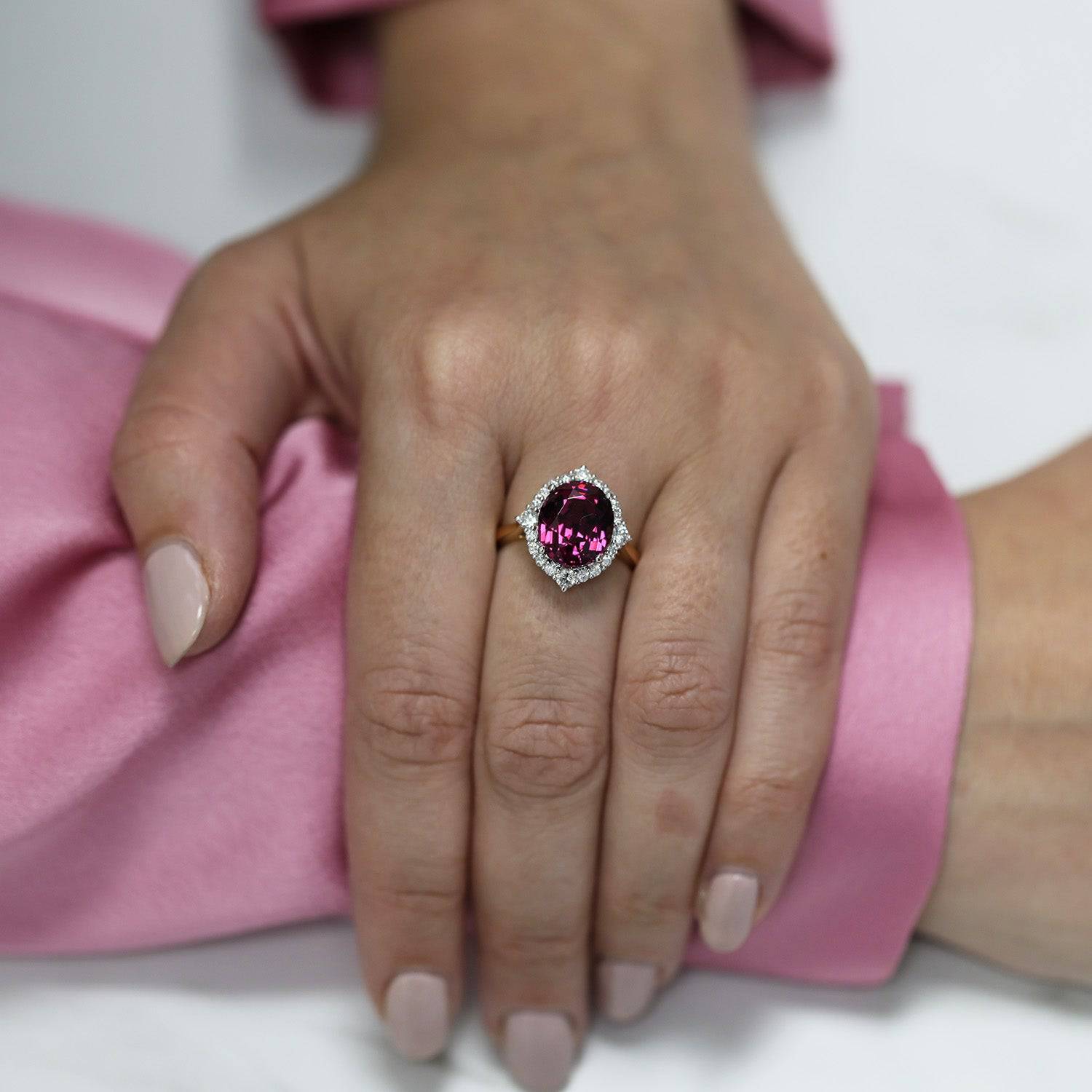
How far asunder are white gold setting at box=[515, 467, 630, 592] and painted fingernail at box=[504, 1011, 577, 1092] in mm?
269

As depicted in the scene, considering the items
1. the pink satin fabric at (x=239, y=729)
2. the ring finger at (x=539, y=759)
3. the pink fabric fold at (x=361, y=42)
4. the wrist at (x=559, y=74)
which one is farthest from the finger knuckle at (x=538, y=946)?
the pink fabric fold at (x=361, y=42)

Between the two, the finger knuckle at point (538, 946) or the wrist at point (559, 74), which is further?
the wrist at point (559, 74)

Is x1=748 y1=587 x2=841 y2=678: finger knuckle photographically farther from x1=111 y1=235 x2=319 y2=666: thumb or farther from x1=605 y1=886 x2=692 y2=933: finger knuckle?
x1=111 y1=235 x2=319 y2=666: thumb

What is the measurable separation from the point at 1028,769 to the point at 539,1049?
13.5 inches

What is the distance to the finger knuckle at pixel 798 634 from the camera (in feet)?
2.20

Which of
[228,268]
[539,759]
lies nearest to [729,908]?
[539,759]

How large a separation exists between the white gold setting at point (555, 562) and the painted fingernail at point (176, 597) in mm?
180

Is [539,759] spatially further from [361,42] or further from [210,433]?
[361,42]

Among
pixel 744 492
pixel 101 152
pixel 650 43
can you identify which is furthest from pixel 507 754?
pixel 101 152

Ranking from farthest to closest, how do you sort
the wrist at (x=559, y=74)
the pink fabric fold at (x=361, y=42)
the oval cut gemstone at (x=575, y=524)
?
the pink fabric fold at (x=361, y=42) → the wrist at (x=559, y=74) → the oval cut gemstone at (x=575, y=524)

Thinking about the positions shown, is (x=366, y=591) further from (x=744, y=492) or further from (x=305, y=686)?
(x=744, y=492)

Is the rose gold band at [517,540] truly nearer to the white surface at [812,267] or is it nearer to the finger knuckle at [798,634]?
the finger knuckle at [798,634]

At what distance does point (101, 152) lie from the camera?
1.21m

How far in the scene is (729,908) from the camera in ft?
2.21
